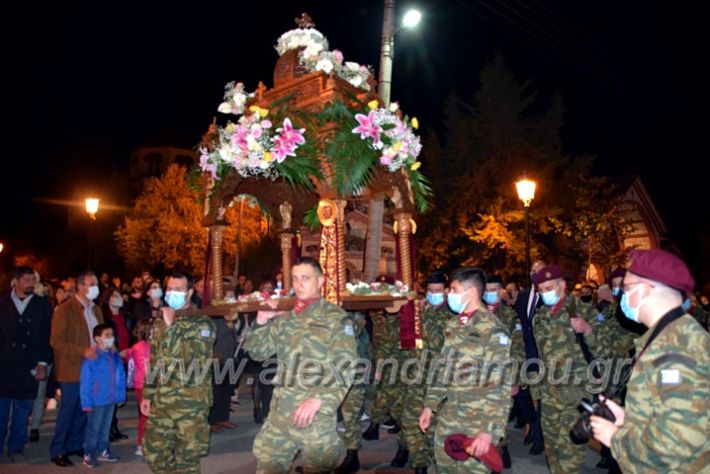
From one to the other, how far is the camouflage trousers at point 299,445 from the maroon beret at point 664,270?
99.3 inches

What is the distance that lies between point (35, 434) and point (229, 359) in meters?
3.03

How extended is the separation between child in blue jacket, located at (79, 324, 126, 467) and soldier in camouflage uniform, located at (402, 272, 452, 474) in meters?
3.84

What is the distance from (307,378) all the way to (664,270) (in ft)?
8.70

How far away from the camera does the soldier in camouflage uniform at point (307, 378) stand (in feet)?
14.8

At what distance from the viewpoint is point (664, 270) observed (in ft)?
10.5

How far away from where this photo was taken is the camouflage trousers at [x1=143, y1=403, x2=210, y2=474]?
5637mm

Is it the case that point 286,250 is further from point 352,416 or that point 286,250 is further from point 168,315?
point 168,315

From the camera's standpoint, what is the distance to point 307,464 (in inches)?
177

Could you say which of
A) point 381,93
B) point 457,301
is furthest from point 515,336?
point 381,93

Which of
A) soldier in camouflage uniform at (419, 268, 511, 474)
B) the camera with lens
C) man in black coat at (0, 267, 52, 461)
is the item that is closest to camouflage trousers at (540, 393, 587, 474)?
soldier in camouflage uniform at (419, 268, 511, 474)

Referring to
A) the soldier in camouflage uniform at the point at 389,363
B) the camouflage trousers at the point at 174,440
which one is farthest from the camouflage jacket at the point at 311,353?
the soldier in camouflage uniform at the point at 389,363

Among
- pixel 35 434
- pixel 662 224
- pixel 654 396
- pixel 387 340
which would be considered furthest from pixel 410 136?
pixel 662 224

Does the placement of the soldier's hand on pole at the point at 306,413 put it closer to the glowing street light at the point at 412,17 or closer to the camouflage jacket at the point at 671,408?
the camouflage jacket at the point at 671,408

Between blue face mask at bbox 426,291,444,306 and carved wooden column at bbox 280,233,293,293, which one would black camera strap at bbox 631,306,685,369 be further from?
carved wooden column at bbox 280,233,293,293
